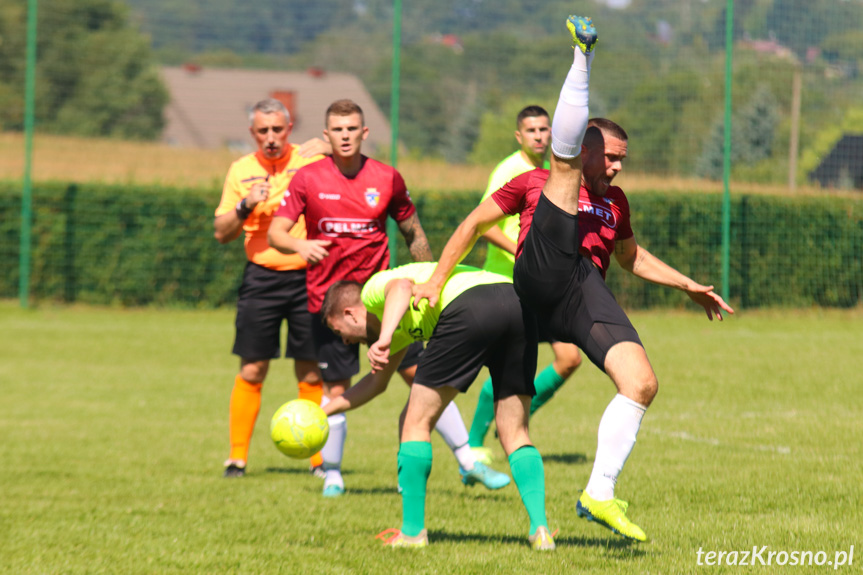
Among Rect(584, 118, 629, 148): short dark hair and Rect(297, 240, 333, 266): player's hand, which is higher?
Rect(584, 118, 629, 148): short dark hair

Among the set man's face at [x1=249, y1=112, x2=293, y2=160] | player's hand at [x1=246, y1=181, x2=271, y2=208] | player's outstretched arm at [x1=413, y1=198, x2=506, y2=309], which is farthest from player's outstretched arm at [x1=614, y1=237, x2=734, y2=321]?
man's face at [x1=249, y1=112, x2=293, y2=160]

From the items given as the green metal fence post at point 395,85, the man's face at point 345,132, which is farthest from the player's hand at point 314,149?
the green metal fence post at point 395,85

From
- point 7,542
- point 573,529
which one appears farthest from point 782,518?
point 7,542

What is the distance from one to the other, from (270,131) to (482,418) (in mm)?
2512

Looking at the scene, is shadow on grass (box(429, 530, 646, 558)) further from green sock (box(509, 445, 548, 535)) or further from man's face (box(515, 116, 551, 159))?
man's face (box(515, 116, 551, 159))

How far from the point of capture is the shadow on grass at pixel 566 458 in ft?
23.9

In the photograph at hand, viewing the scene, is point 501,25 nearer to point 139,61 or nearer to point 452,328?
point 139,61

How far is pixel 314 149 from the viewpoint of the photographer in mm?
7289

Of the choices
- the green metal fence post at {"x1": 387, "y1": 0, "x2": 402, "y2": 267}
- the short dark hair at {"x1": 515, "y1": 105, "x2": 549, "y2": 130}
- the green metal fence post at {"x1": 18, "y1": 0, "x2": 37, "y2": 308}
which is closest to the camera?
the short dark hair at {"x1": 515, "y1": 105, "x2": 549, "y2": 130}

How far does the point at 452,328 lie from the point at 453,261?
1.08 feet

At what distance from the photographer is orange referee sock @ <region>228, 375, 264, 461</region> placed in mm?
7246

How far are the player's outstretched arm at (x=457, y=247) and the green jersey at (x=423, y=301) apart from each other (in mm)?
128

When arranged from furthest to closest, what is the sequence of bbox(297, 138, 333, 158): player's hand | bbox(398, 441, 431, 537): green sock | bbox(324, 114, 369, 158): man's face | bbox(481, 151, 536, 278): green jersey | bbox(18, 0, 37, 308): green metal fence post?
1. bbox(18, 0, 37, 308): green metal fence post
2. bbox(297, 138, 333, 158): player's hand
3. bbox(481, 151, 536, 278): green jersey
4. bbox(324, 114, 369, 158): man's face
5. bbox(398, 441, 431, 537): green sock

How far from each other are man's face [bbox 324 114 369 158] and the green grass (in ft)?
7.16
